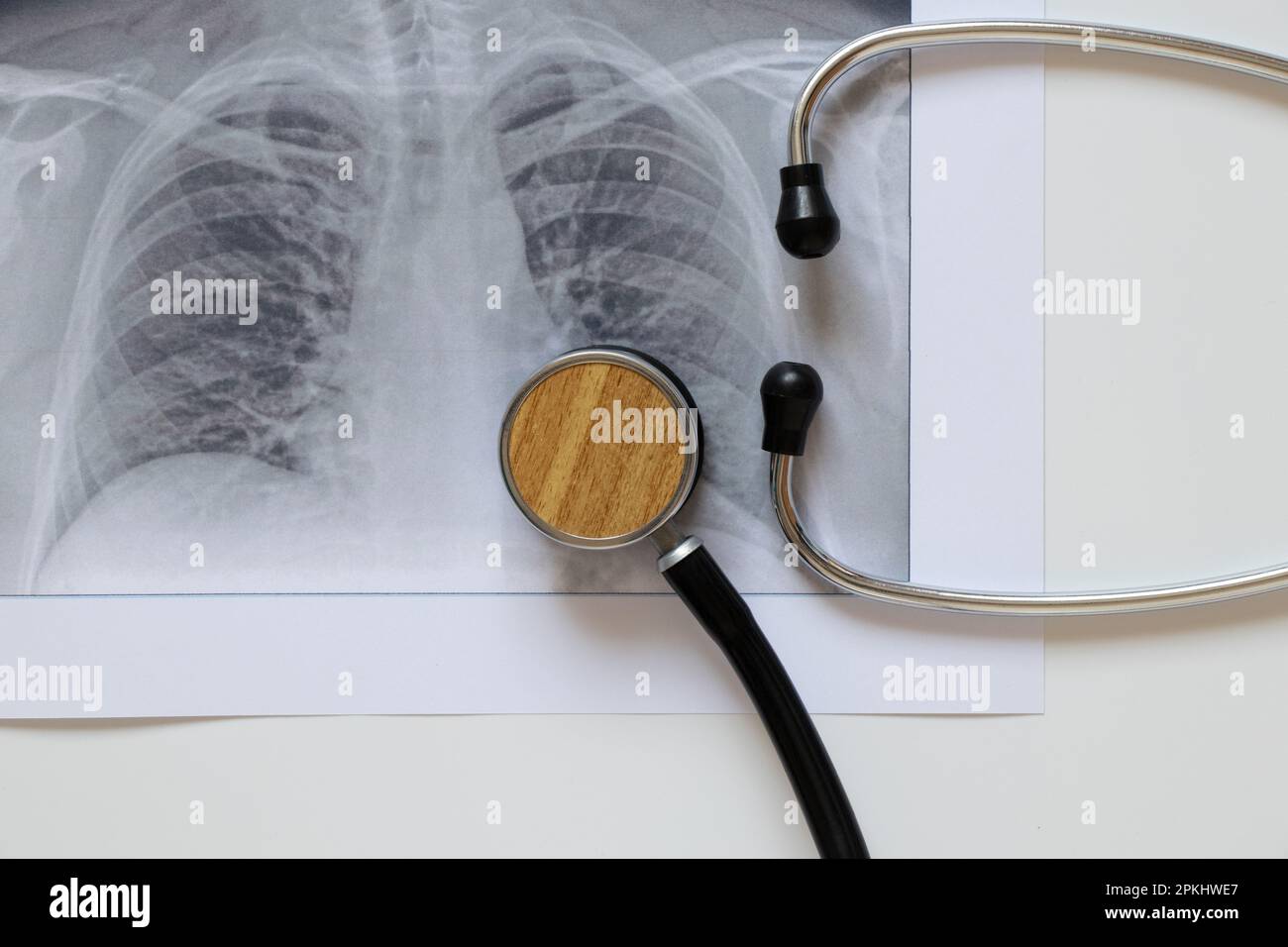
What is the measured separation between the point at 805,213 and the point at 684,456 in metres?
0.19

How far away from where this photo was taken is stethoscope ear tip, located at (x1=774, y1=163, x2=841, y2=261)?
1.81 ft

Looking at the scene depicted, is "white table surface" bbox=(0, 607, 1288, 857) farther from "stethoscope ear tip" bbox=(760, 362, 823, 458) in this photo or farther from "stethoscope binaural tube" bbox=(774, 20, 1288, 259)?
"stethoscope binaural tube" bbox=(774, 20, 1288, 259)

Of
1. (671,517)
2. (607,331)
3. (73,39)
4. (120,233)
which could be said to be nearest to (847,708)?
(671,517)

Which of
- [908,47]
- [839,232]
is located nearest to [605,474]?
[839,232]

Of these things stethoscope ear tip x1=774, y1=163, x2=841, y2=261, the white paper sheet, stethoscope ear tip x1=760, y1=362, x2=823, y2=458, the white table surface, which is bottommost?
the white table surface

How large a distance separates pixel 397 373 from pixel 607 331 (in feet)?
0.53

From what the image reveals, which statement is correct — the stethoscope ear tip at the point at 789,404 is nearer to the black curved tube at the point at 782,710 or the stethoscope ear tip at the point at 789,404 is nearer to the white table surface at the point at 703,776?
the black curved tube at the point at 782,710

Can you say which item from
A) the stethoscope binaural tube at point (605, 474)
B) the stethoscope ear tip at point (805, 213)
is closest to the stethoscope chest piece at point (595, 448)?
the stethoscope binaural tube at point (605, 474)

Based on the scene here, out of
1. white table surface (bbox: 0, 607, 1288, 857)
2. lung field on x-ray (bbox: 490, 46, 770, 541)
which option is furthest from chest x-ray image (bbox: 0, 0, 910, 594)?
white table surface (bbox: 0, 607, 1288, 857)

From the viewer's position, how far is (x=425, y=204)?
597 millimetres

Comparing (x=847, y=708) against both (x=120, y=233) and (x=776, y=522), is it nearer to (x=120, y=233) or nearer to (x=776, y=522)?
(x=776, y=522)

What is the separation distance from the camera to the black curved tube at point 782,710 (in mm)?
561

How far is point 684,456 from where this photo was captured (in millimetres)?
557

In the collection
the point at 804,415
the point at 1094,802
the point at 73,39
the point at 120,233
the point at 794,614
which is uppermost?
the point at 73,39
